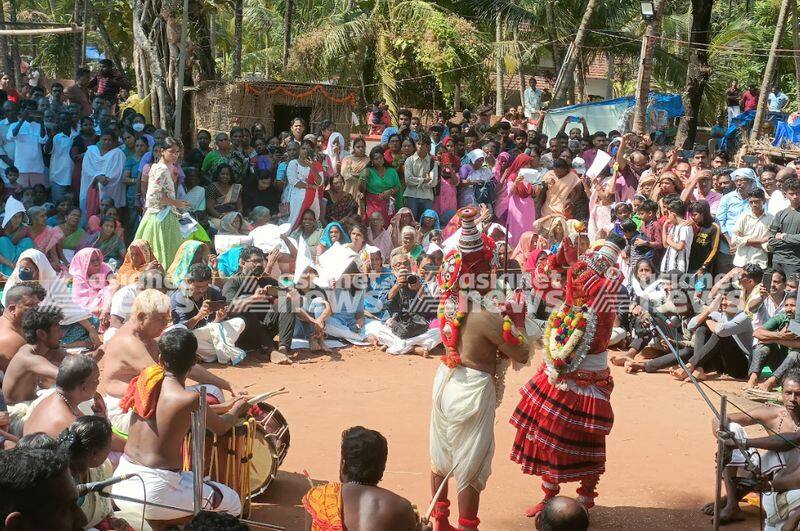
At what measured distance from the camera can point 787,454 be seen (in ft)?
19.5

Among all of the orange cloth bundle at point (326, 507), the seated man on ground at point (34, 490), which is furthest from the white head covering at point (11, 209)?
the seated man on ground at point (34, 490)

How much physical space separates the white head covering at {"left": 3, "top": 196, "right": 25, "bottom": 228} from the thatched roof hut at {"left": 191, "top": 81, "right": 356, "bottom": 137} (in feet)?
13.7

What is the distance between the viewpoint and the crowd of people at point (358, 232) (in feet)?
32.7

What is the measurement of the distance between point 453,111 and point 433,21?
2.73 m

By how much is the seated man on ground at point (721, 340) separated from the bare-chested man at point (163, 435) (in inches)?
245

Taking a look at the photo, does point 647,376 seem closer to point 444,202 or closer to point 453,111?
point 444,202

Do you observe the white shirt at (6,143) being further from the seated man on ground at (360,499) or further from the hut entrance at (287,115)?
the seated man on ground at (360,499)

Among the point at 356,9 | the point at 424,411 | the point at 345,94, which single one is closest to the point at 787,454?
the point at 424,411

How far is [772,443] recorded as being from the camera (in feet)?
18.8

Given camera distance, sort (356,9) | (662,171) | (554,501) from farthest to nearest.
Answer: (356,9) < (662,171) < (554,501)

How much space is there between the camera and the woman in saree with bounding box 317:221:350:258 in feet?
38.0

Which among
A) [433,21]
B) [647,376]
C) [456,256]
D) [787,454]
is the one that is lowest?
[647,376]

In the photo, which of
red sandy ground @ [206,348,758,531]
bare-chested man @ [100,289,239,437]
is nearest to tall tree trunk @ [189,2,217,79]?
red sandy ground @ [206,348,758,531]

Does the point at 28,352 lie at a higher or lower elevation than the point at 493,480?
higher
